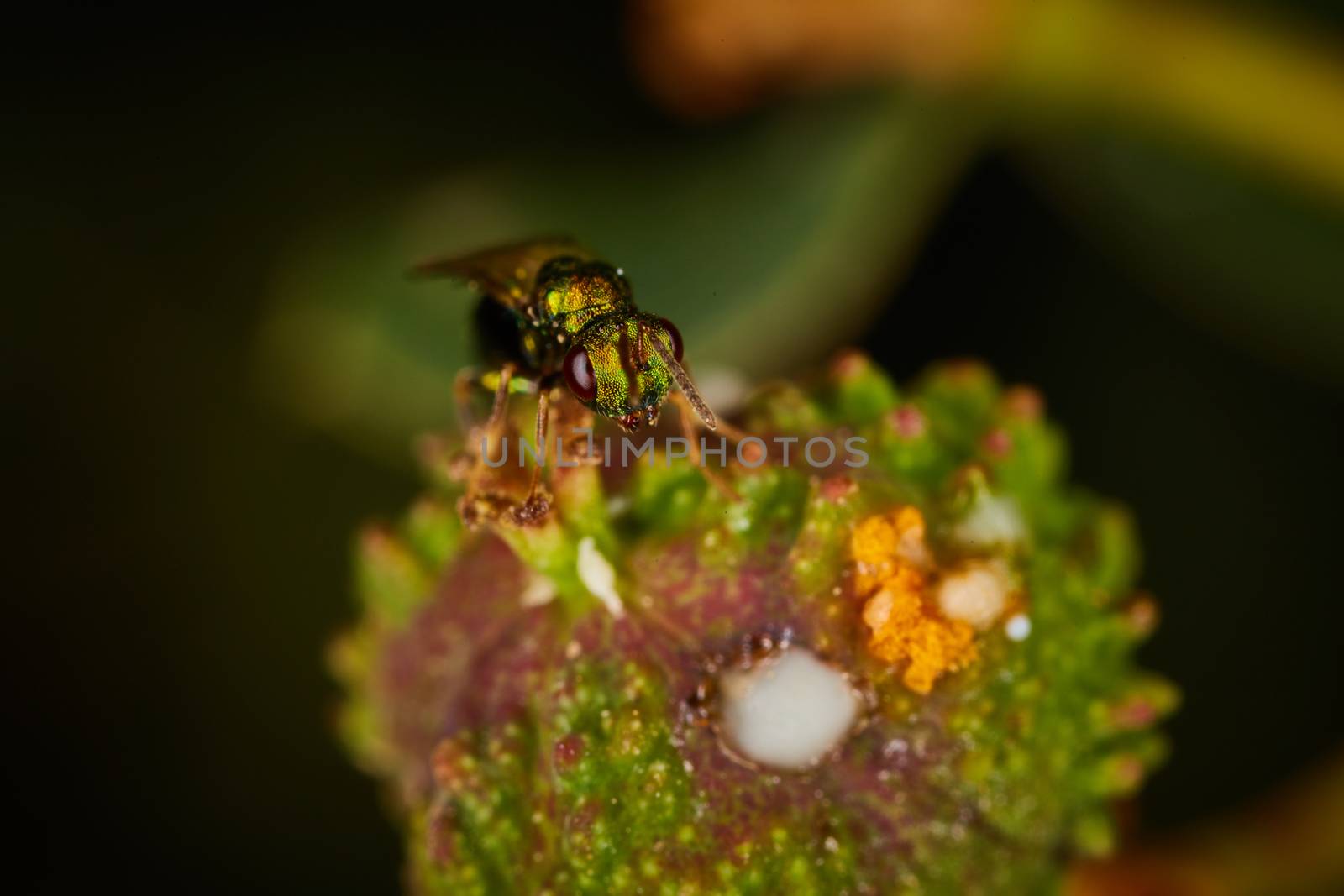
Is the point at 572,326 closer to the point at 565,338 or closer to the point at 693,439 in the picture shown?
the point at 565,338

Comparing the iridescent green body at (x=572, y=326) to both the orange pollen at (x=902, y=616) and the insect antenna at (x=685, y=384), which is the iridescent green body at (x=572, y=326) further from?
the orange pollen at (x=902, y=616)

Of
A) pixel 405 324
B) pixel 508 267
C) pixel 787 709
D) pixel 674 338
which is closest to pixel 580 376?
pixel 674 338

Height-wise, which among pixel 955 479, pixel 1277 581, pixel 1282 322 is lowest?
pixel 955 479

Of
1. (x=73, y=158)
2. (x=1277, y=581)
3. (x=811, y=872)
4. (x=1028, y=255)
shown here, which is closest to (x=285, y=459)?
(x=73, y=158)

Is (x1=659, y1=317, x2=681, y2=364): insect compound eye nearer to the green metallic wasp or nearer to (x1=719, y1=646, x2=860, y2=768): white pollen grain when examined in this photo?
the green metallic wasp

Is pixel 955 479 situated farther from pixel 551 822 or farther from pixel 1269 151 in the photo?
pixel 1269 151

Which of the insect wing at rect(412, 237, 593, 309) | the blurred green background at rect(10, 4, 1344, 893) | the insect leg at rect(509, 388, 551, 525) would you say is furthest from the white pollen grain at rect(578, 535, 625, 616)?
the blurred green background at rect(10, 4, 1344, 893)
